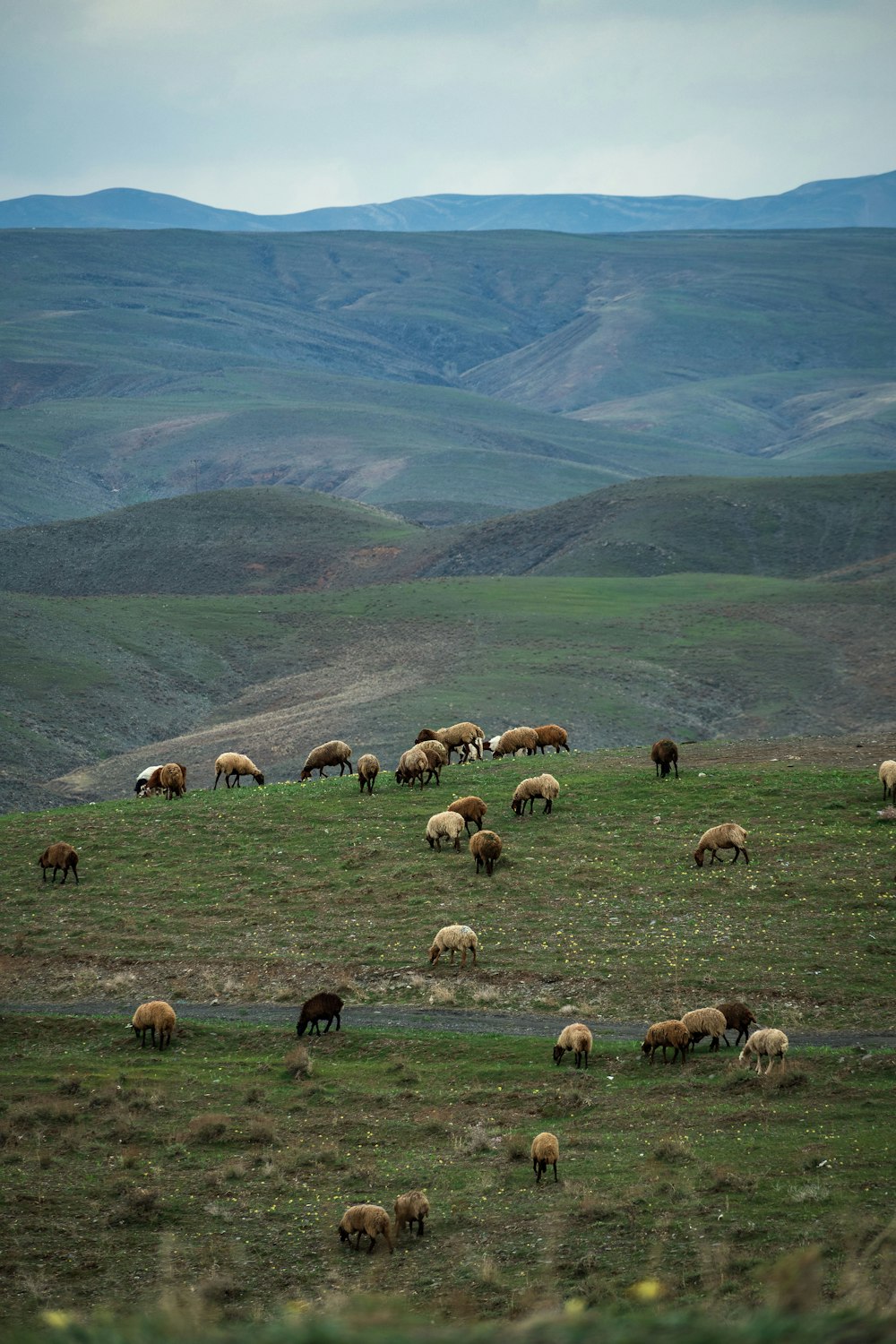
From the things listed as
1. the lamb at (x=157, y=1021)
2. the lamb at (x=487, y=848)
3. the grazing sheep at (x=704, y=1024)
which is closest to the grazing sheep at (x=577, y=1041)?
the grazing sheep at (x=704, y=1024)

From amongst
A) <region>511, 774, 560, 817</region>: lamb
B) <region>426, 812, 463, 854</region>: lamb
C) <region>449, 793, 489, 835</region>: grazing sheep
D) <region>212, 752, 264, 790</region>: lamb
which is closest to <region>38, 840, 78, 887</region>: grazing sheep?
<region>212, 752, 264, 790</region>: lamb

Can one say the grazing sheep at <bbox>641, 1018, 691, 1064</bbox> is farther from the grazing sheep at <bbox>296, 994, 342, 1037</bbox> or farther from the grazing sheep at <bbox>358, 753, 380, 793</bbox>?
the grazing sheep at <bbox>358, 753, 380, 793</bbox>

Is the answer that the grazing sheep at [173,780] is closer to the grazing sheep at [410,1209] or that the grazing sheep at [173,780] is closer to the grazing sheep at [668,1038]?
the grazing sheep at [668,1038]

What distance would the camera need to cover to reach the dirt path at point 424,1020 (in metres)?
21.6

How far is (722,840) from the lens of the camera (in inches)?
1172

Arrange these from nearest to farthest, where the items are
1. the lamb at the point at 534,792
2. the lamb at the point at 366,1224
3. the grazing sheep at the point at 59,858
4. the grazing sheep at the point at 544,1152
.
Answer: the lamb at the point at 366,1224 < the grazing sheep at the point at 544,1152 < the grazing sheep at the point at 59,858 < the lamb at the point at 534,792

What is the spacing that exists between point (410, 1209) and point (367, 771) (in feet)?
75.0

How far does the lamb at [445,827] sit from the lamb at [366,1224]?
17058 millimetres

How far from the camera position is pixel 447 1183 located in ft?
54.9

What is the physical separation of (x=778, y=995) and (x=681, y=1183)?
314 inches

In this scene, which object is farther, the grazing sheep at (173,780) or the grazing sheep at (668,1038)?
the grazing sheep at (173,780)

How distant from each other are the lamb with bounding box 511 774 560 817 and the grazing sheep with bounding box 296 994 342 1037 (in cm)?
1172

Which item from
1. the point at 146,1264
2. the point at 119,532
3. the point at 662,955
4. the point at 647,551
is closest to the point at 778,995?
the point at 662,955

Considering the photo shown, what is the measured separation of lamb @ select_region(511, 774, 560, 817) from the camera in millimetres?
34281
